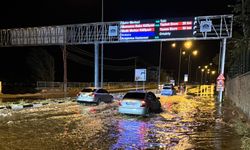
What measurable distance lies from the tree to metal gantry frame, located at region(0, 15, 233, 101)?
1488 centimetres

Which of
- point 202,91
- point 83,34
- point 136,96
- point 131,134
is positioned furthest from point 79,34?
point 202,91

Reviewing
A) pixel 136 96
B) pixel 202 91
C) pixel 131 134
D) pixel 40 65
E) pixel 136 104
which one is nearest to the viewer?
pixel 131 134

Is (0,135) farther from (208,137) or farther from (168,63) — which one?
(168,63)

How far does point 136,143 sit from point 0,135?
4.88 meters

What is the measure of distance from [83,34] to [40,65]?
23251 millimetres

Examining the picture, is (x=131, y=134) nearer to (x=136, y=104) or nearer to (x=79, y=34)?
(x=136, y=104)

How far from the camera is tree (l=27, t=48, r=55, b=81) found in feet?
179

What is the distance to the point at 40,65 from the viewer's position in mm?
55562

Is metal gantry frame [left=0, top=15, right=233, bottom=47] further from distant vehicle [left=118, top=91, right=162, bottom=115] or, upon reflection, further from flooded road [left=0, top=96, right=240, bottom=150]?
flooded road [left=0, top=96, right=240, bottom=150]

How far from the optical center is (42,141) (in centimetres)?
980

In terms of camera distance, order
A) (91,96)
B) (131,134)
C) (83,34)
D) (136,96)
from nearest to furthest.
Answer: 1. (131,134)
2. (136,96)
3. (91,96)
4. (83,34)

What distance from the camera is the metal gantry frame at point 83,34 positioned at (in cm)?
2948

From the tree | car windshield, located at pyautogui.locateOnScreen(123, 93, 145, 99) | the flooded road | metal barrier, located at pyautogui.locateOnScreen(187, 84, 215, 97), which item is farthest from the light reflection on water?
the tree

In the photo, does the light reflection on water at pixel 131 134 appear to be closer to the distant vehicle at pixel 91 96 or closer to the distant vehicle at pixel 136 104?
the distant vehicle at pixel 136 104
